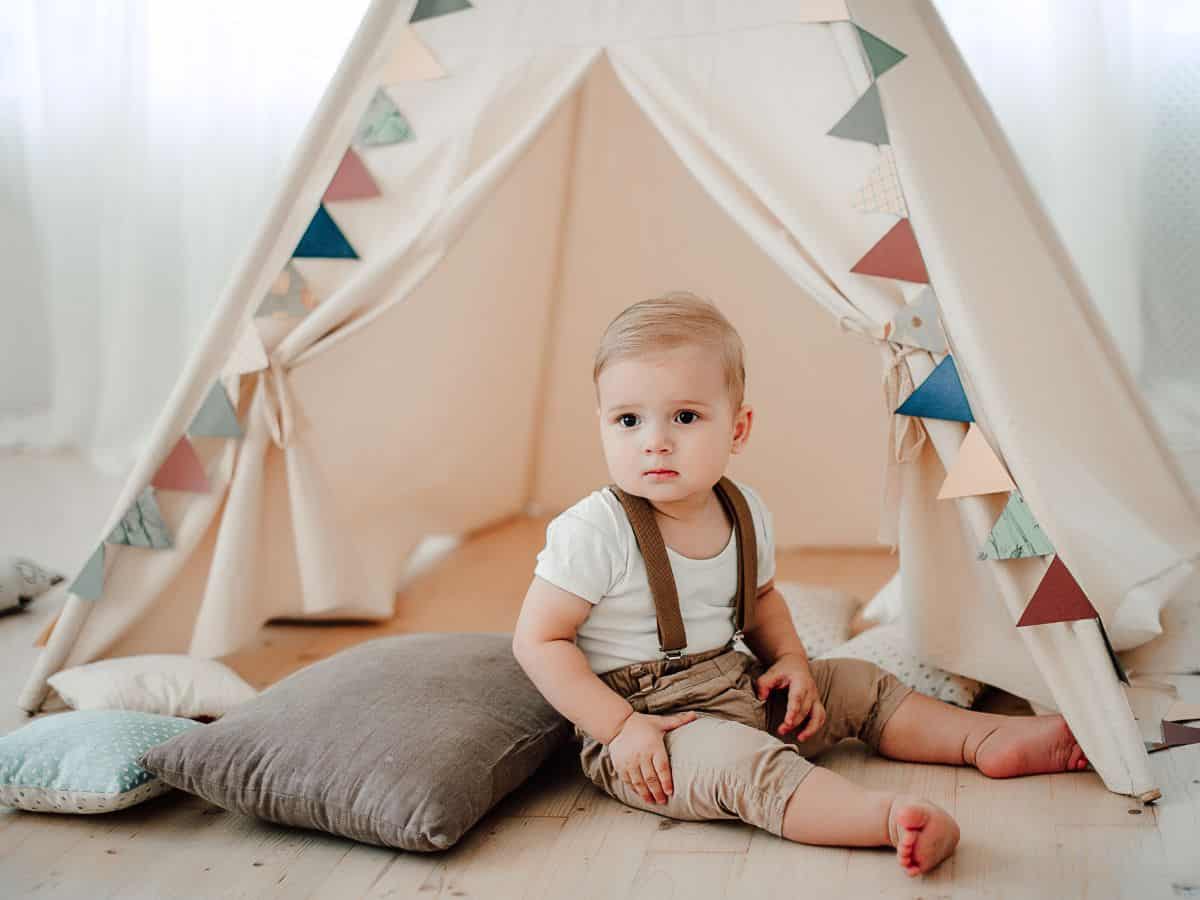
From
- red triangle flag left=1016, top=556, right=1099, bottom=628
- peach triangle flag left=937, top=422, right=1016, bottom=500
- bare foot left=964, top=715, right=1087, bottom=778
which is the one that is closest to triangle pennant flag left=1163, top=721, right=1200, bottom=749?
bare foot left=964, top=715, right=1087, bottom=778

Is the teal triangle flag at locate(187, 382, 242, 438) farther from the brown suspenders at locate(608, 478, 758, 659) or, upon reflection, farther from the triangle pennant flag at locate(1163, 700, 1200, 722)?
the triangle pennant flag at locate(1163, 700, 1200, 722)

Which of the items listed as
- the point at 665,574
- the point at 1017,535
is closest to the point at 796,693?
the point at 665,574

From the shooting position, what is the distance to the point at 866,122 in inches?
79.8

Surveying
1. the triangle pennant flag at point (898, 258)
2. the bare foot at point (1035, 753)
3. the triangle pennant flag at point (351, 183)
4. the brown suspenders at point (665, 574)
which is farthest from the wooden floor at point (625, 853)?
the triangle pennant flag at point (351, 183)

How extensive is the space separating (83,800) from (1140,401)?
6.38 feet

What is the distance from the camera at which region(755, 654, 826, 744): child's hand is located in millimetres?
1852

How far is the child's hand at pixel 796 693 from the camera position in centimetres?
185

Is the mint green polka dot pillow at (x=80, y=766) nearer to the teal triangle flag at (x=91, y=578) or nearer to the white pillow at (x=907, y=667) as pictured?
the teal triangle flag at (x=91, y=578)

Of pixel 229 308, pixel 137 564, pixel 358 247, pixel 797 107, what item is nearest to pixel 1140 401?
pixel 797 107

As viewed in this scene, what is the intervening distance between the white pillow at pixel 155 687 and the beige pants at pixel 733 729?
2.11 ft

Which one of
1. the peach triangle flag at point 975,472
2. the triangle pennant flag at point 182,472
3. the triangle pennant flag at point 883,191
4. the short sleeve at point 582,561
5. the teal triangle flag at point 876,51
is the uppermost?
the teal triangle flag at point 876,51

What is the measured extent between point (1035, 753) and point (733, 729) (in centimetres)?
44

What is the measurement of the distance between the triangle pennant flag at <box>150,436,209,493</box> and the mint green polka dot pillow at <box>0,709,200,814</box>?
51 cm

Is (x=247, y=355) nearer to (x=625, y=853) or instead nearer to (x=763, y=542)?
(x=763, y=542)
